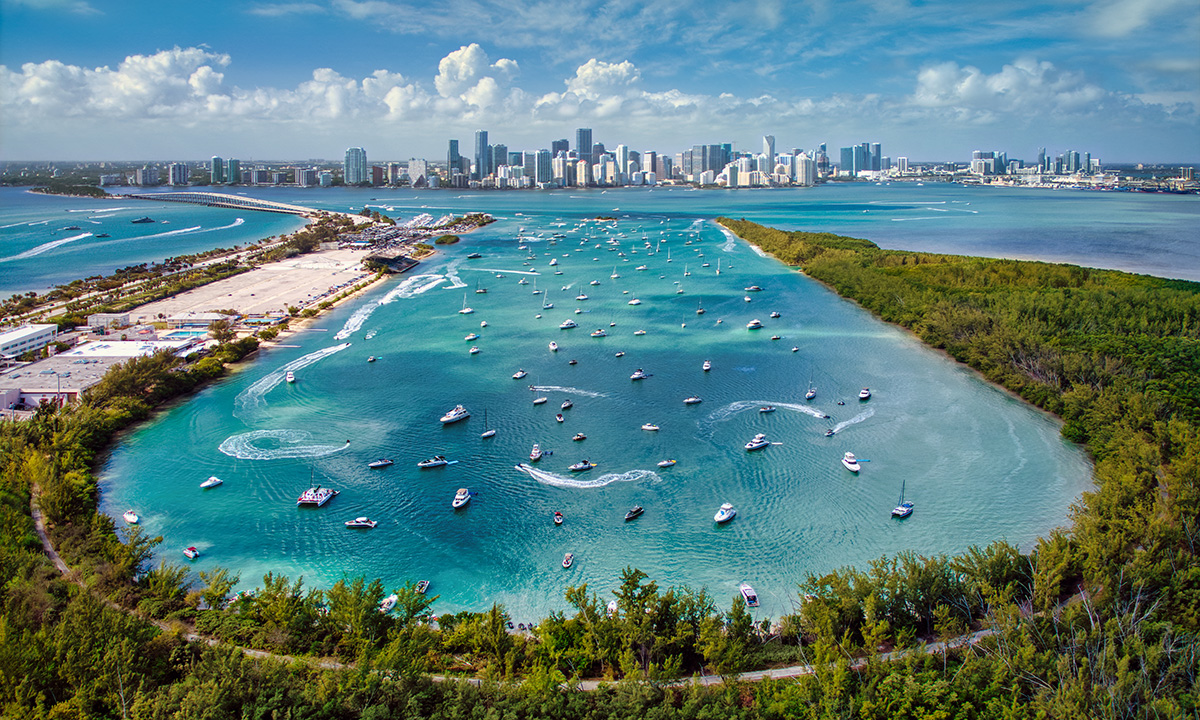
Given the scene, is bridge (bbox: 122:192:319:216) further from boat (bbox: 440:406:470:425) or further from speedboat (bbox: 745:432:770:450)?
speedboat (bbox: 745:432:770:450)

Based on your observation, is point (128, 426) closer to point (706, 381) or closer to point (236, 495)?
point (236, 495)

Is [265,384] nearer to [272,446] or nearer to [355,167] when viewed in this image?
[272,446]

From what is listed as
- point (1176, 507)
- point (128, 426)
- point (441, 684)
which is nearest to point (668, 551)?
point (441, 684)

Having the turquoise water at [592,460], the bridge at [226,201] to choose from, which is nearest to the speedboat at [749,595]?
the turquoise water at [592,460]

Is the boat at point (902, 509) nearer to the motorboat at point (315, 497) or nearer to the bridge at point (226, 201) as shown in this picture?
the motorboat at point (315, 497)

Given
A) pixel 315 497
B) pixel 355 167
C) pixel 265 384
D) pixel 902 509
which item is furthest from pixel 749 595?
pixel 355 167

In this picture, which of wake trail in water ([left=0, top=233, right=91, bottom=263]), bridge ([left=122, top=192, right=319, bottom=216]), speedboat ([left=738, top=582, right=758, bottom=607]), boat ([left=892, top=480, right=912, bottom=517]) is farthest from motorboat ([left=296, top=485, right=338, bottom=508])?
bridge ([left=122, top=192, right=319, bottom=216])
